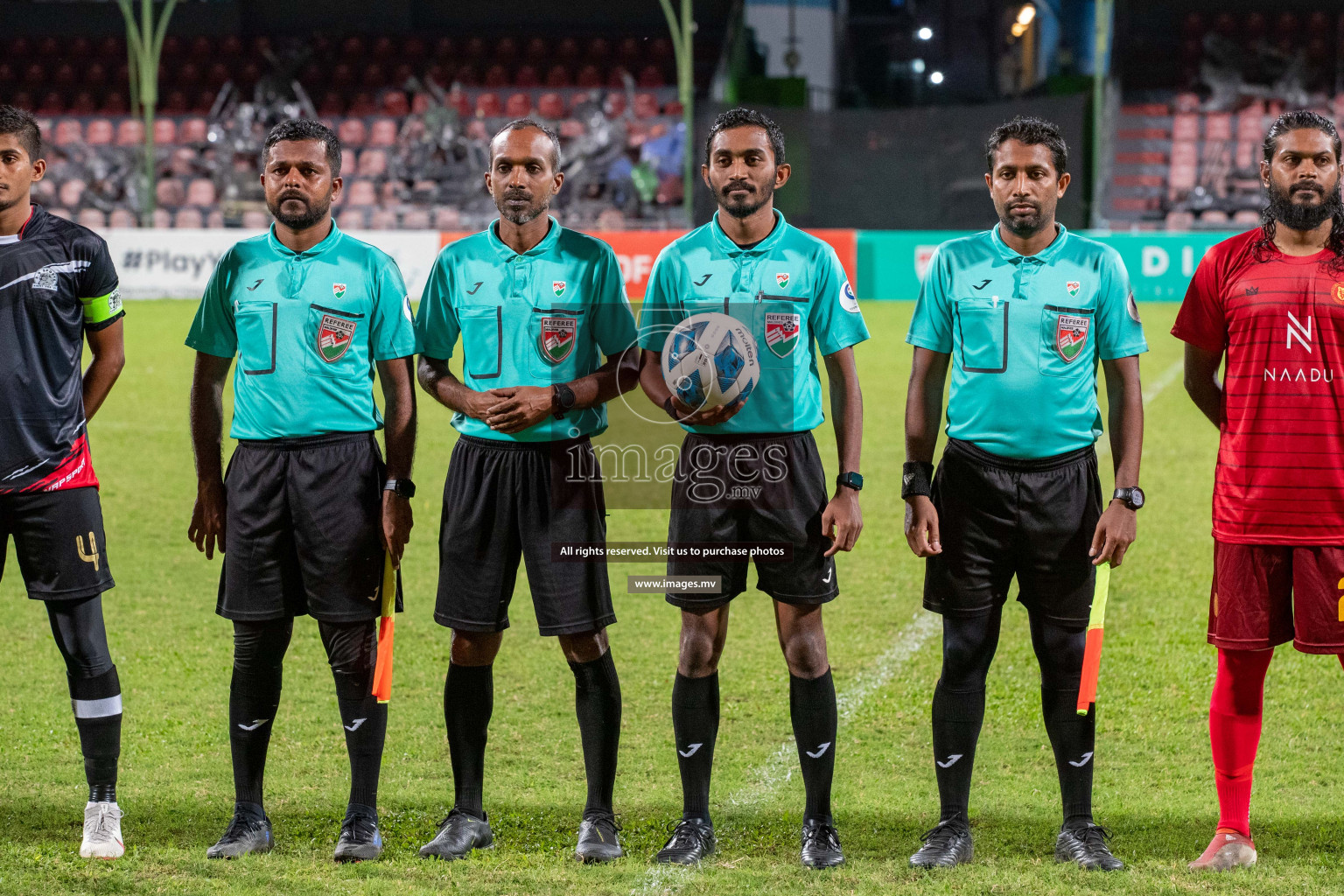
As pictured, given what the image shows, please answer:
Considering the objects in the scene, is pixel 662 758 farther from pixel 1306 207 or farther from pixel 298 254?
pixel 1306 207

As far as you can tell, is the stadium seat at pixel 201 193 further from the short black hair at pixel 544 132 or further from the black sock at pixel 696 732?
the black sock at pixel 696 732

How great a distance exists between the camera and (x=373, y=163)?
82.1 ft

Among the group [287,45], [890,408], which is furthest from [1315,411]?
[287,45]

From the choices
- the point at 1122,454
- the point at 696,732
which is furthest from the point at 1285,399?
the point at 696,732

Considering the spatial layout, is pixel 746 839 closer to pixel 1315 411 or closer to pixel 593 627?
pixel 593 627

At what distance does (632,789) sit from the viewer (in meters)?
4.48

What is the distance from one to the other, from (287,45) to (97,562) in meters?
26.1

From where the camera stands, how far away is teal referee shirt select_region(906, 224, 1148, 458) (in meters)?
3.74

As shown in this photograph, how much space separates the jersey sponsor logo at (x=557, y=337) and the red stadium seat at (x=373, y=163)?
2187 cm

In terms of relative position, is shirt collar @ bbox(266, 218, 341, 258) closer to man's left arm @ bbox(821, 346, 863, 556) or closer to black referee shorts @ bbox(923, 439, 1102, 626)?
man's left arm @ bbox(821, 346, 863, 556)

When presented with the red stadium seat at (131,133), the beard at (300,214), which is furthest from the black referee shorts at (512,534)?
the red stadium seat at (131,133)

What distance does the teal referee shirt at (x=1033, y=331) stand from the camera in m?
3.74

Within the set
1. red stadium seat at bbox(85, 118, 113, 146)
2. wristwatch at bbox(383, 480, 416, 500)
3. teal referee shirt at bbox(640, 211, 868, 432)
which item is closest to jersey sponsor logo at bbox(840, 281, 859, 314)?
teal referee shirt at bbox(640, 211, 868, 432)

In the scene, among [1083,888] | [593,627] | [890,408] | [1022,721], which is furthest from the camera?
[890,408]
